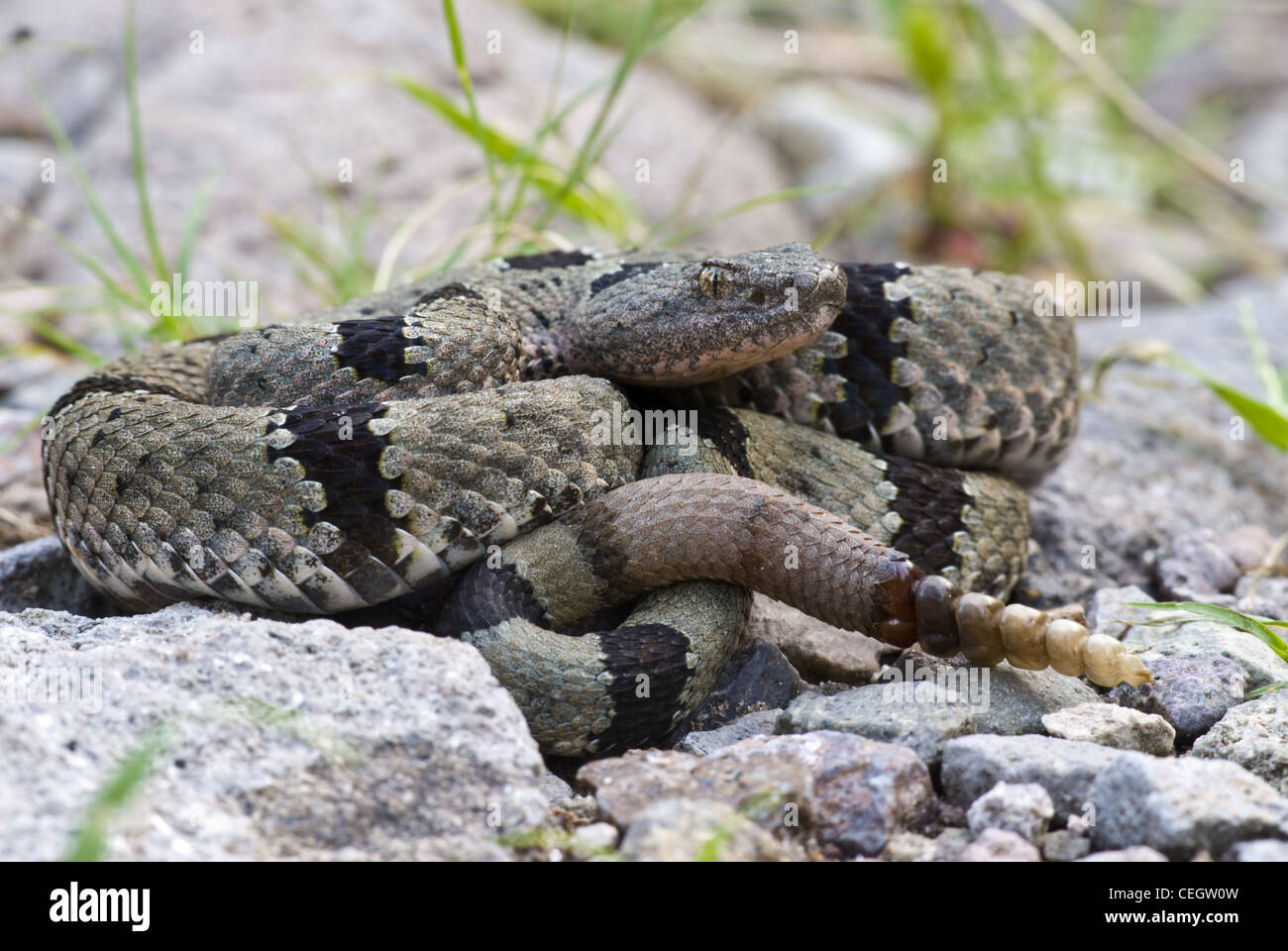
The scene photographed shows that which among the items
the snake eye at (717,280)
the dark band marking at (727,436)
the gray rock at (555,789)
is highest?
the snake eye at (717,280)

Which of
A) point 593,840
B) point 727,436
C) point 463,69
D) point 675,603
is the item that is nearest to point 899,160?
point 463,69

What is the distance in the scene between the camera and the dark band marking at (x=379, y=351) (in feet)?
11.9

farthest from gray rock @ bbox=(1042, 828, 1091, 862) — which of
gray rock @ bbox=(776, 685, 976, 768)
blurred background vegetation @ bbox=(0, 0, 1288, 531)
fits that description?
blurred background vegetation @ bbox=(0, 0, 1288, 531)

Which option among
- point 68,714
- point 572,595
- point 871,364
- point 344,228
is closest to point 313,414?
point 572,595

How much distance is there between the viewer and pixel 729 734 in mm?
3164

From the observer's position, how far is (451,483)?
10.9ft

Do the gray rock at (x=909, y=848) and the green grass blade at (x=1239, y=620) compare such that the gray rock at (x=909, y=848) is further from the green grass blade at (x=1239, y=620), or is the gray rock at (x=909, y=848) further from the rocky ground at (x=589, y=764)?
the green grass blade at (x=1239, y=620)

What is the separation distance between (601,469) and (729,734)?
882 millimetres

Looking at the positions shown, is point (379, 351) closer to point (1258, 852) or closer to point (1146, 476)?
point (1258, 852)

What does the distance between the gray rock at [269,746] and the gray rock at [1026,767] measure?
0.95 m

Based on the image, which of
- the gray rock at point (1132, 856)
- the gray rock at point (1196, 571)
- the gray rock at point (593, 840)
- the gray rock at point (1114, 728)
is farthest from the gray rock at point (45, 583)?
the gray rock at point (1196, 571)

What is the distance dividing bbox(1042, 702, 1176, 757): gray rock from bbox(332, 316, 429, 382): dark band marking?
2031 mm

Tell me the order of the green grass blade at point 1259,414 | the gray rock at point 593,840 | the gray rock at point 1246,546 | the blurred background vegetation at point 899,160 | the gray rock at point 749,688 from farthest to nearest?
1. the blurred background vegetation at point 899,160
2. the green grass blade at point 1259,414
3. the gray rock at point 1246,546
4. the gray rock at point 749,688
5. the gray rock at point 593,840
